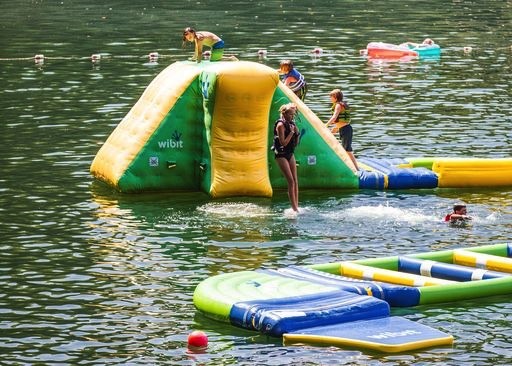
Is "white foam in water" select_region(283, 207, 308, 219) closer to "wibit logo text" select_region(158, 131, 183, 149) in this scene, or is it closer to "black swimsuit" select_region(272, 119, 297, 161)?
"black swimsuit" select_region(272, 119, 297, 161)

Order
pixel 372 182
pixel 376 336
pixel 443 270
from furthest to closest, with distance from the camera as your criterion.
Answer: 1. pixel 372 182
2. pixel 443 270
3. pixel 376 336

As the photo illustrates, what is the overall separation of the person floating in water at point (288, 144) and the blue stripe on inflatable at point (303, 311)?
269 inches

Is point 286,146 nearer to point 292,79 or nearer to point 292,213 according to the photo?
point 292,213

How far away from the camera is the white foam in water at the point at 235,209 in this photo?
24.6 meters

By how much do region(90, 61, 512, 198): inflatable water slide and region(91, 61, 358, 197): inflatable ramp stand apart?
2 cm

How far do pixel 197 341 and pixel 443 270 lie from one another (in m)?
4.78

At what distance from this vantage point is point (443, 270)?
65.3ft

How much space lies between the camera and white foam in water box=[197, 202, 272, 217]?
24609 mm

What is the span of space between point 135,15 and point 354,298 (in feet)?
177

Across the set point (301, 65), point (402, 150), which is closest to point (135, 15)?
point (301, 65)

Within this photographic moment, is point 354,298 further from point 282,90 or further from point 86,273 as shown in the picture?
point 282,90

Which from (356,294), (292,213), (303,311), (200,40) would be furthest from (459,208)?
(200,40)

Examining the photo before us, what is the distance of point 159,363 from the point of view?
16.3m

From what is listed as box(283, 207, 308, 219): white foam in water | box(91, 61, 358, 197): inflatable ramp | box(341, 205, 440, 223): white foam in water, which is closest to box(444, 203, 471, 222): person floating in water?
box(341, 205, 440, 223): white foam in water
